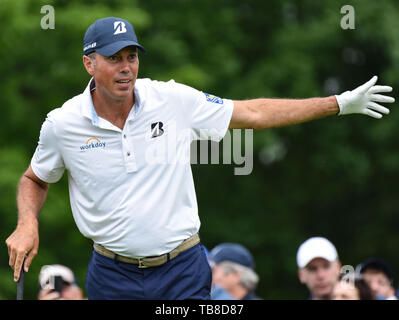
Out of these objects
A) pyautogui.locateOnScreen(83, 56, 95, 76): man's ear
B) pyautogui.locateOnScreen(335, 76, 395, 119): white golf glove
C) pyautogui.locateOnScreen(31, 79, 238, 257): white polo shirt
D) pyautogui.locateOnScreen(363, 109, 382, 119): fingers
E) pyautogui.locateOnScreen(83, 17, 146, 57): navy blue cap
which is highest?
pyautogui.locateOnScreen(83, 17, 146, 57): navy blue cap

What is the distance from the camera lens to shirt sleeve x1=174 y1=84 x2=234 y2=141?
579 cm

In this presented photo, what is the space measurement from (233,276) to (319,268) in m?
1.22

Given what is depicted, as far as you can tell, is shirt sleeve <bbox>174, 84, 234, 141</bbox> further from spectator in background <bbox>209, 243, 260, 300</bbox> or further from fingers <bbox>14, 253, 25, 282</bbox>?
spectator in background <bbox>209, 243, 260, 300</bbox>

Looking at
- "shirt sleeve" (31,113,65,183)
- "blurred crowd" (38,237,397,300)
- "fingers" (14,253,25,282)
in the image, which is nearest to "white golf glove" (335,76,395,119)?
"shirt sleeve" (31,113,65,183)

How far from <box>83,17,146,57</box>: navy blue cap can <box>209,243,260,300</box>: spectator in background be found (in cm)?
377

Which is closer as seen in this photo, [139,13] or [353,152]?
[139,13]

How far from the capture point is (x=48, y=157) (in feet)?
19.2

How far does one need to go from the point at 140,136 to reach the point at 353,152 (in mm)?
16366

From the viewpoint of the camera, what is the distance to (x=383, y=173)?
74.7ft

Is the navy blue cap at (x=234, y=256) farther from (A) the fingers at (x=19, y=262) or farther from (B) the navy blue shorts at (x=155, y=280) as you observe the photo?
(A) the fingers at (x=19, y=262)

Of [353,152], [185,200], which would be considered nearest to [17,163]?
[353,152]
